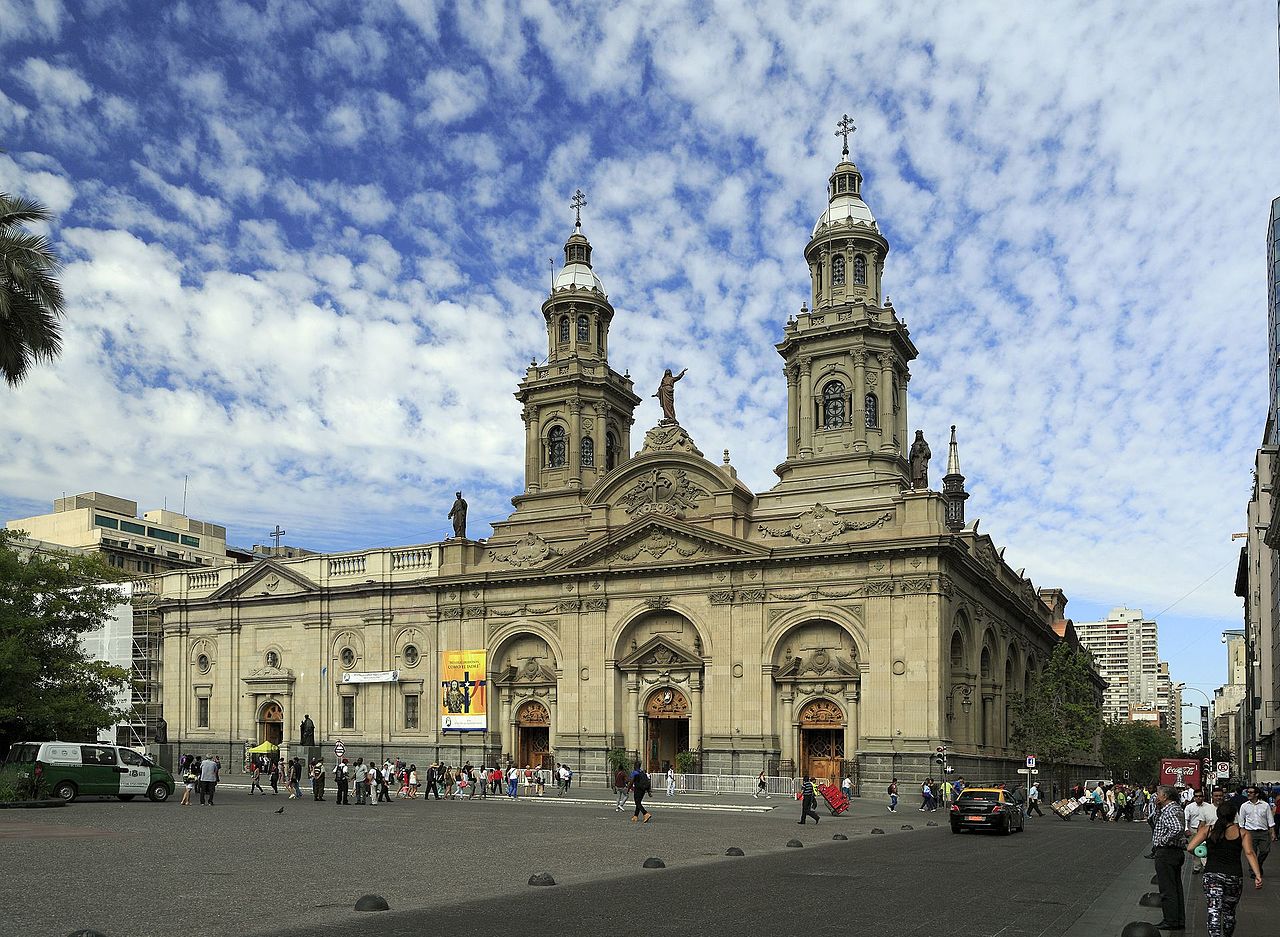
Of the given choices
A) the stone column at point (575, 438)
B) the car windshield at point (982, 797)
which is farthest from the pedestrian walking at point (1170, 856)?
the stone column at point (575, 438)

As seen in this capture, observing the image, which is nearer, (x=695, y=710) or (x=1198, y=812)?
(x=1198, y=812)

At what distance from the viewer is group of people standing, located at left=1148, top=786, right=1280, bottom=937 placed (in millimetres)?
14172

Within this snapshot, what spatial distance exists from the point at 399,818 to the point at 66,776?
1228 centimetres

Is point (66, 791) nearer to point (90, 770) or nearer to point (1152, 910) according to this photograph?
point (90, 770)

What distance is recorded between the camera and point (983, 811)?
37625 millimetres

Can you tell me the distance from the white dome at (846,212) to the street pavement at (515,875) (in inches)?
1553

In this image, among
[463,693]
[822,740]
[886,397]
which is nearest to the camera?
[822,740]

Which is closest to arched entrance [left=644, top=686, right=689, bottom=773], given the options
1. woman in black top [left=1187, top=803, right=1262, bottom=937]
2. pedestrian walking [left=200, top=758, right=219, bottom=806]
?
pedestrian walking [left=200, top=758, right=219, bottom=806]

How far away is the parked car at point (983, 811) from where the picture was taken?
1478 inches

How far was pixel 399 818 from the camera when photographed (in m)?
37.0

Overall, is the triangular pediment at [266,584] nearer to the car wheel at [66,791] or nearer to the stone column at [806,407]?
the stone column at [806,407]

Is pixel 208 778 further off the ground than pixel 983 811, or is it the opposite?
pixel 208 778

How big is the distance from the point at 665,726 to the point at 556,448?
2006 centimetres

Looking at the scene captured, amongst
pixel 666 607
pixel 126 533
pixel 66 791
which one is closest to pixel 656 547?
pixel 666 607
